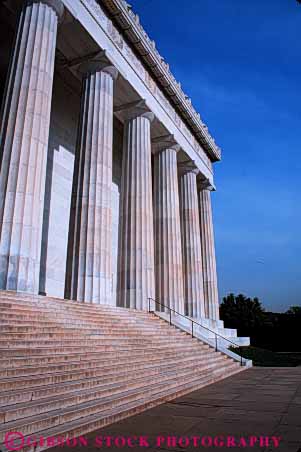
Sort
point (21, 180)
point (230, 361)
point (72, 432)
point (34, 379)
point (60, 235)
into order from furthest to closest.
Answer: point (60, 235), point (230, 361), point (21, 180), point (34, 379), point (72, 432)

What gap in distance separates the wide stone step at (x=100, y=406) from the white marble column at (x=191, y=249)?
2195 cm

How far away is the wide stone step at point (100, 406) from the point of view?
6.43m

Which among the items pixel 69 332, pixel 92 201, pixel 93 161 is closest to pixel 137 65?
pixel 93 161

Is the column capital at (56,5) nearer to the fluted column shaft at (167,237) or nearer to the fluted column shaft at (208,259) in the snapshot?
the fluted column shaft at (167,237)

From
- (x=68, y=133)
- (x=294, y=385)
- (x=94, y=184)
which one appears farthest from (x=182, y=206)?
(x=294, y=385)

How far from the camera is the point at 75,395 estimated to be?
8.28 metres

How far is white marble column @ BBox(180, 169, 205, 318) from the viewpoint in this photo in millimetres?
35562

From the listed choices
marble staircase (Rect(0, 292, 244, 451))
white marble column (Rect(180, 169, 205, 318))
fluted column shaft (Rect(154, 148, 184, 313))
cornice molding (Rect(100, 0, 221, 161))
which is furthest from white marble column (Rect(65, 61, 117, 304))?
white marble column (Rect(180, 169, 205, 318))

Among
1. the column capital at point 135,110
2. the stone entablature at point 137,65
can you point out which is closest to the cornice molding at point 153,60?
the stone entablature at point 137,65

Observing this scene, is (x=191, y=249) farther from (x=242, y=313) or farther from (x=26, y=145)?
(x=242, y=313)

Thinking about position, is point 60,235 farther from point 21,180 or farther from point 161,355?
point 161,355

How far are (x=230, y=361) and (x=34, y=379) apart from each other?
601 inches

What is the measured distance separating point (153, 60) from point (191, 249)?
59.2ft

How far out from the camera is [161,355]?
15320 mm
